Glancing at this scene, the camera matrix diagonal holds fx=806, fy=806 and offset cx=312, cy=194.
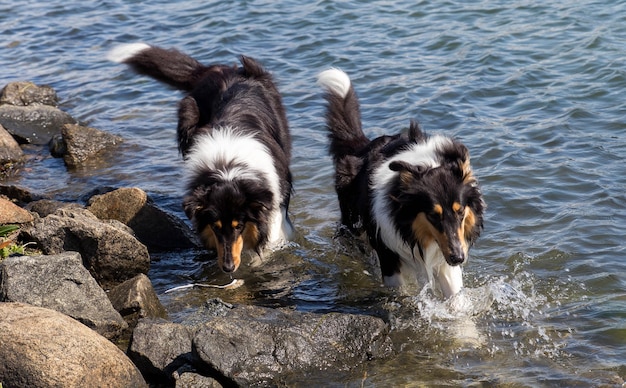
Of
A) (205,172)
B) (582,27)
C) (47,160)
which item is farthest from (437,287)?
(582,27)

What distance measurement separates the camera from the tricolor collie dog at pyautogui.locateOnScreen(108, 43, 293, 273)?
547cm

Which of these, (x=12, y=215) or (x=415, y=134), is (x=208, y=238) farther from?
(x=415, y=134)

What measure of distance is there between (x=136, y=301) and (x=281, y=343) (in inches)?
40.6

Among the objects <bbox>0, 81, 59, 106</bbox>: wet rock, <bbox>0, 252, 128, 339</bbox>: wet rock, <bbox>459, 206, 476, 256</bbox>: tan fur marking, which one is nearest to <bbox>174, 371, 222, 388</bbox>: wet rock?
<bbox>0, 252, 128, 339</bbox>: wet rock

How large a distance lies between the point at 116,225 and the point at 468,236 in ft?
8.66

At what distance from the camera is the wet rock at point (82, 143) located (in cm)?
825

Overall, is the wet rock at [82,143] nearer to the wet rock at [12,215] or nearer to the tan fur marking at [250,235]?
the wet rock at [12,215]

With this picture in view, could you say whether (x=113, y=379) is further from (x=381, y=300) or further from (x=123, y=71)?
(x=123, y=71)

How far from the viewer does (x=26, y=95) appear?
1017cm

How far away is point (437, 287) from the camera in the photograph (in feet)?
17.2

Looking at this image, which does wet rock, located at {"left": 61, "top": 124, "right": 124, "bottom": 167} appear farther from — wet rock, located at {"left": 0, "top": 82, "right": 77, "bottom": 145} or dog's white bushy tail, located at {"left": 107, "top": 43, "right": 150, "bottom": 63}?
dog's white bushy tail, located at {"left": 107, "top": 43, "right": 150, "bottom": 63}

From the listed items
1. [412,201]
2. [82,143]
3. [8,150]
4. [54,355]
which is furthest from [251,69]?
[54,355]

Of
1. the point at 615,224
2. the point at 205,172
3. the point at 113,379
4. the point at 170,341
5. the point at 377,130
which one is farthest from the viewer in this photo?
the point at 377,130

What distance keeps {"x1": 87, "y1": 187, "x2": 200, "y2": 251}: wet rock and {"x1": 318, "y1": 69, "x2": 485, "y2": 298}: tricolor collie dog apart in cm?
137
